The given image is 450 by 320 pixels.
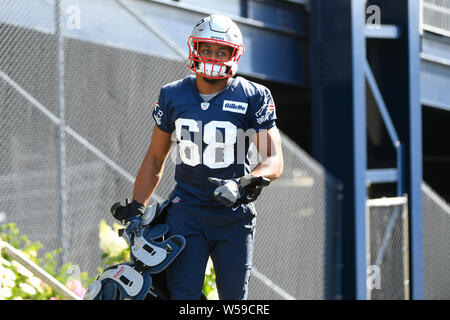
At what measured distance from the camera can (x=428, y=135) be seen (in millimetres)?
17016

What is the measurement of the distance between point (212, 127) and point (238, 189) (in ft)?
1.59

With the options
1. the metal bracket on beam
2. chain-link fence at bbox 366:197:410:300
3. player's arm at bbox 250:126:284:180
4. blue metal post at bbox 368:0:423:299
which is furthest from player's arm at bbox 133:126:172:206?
blue metal post at bbox 368:0:423:299

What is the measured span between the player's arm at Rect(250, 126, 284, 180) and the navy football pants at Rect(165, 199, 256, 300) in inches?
9.8

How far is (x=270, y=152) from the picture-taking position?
3.72 metres

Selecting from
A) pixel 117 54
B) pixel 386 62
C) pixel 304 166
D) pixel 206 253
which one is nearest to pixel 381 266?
pixel 304 166

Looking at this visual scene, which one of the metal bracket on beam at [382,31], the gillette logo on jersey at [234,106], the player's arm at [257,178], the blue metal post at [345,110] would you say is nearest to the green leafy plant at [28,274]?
the player's arm at [257,178]

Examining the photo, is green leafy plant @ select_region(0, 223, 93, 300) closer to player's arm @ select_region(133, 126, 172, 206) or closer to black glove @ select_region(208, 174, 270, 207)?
player's arm @ select_region(133, 126, 172, 206)

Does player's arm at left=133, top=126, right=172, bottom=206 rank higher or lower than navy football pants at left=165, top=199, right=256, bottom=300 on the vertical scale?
higher

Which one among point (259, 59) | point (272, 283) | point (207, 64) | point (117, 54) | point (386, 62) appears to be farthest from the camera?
point (386, 62)

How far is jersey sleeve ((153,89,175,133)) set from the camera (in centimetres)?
381

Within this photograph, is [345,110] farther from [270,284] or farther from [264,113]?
[264,113]

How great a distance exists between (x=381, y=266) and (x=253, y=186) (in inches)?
229

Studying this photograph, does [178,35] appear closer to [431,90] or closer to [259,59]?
[259,59]

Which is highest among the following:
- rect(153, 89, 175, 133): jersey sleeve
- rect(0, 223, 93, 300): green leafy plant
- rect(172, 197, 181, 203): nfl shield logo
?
rect(153, 89, 175, 133): jersey sleeve
